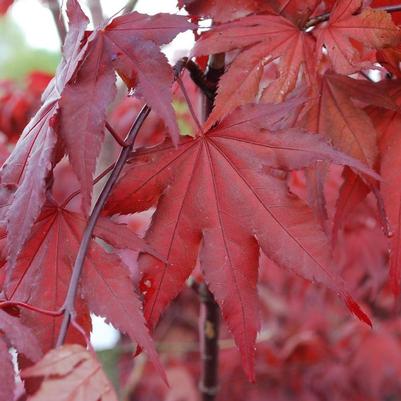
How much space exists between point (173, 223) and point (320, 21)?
307mm

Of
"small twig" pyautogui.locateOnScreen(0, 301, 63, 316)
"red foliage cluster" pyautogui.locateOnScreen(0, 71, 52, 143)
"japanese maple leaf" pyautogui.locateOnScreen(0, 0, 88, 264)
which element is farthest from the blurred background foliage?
"small twig" pyautogui.locateOnScreen(0, 301, 63, 316)

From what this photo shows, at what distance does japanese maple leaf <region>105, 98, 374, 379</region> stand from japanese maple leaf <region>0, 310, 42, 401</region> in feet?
0.44

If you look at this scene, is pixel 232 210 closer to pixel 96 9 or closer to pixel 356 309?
pixel 356 309

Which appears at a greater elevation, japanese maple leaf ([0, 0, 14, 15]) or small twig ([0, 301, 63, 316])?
japanese maple leaf ([0, 0, 14, 15])

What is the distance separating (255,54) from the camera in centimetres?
70

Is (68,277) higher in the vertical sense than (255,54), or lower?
lower

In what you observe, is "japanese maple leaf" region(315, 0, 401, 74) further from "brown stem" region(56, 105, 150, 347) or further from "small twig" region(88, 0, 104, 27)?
"small twig" region(88, 0, 104, 27)

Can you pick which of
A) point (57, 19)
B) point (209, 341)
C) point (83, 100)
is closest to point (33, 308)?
point (83, 100)

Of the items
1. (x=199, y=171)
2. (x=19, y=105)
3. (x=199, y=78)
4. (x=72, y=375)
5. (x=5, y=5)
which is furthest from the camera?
(x=19, y=105)

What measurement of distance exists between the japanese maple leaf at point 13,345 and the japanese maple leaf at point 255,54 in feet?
0.91

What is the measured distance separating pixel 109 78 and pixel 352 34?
0.87 feet

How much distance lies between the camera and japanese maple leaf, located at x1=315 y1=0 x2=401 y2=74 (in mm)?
672

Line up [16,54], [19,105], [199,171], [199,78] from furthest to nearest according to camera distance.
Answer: [16,54] → [19,105] → [199,78] → [199,171]

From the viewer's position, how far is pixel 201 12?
0.72 metres
